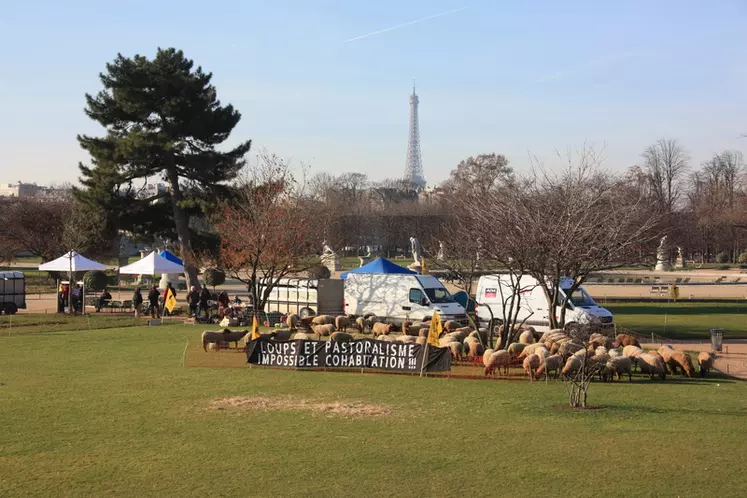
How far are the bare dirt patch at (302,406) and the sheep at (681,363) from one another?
8.18m

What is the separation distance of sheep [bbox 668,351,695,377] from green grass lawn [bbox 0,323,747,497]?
65 cm

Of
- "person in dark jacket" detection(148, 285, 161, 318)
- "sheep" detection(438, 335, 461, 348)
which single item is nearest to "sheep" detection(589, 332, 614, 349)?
"sheep" detection(438, 335, 461, 348)

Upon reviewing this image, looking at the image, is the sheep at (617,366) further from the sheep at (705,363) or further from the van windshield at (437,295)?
the van windshield at (437,295)

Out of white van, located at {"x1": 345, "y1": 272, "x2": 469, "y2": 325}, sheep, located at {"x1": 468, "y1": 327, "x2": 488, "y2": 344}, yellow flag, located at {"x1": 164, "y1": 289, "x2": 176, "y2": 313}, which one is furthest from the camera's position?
yellow flag, located at {"x1": 164, "y1": 289, "x2": 176, "y2": 313}

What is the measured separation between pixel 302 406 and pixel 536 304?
599 inches

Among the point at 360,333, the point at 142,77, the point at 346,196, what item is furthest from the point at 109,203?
the point at 346,196

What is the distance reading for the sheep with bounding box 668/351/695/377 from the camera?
2000 centimetres

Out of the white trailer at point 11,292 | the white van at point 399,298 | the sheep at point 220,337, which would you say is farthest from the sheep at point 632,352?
the white trailer at point 11,292

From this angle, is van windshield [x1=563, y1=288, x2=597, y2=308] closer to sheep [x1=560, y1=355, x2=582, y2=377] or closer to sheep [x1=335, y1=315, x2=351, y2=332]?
sheep [x1=335, y1=315, x2=351, y2=332]

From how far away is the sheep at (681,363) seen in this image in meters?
20.0

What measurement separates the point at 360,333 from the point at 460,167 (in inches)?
3140

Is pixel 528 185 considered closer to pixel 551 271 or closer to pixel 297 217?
pixel 297 217

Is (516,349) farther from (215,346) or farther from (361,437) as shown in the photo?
(361,437)

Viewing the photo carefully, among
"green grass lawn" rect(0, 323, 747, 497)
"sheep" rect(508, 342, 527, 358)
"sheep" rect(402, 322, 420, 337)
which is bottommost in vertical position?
"green grass lawn" rect(0, 323, 747, 497)
